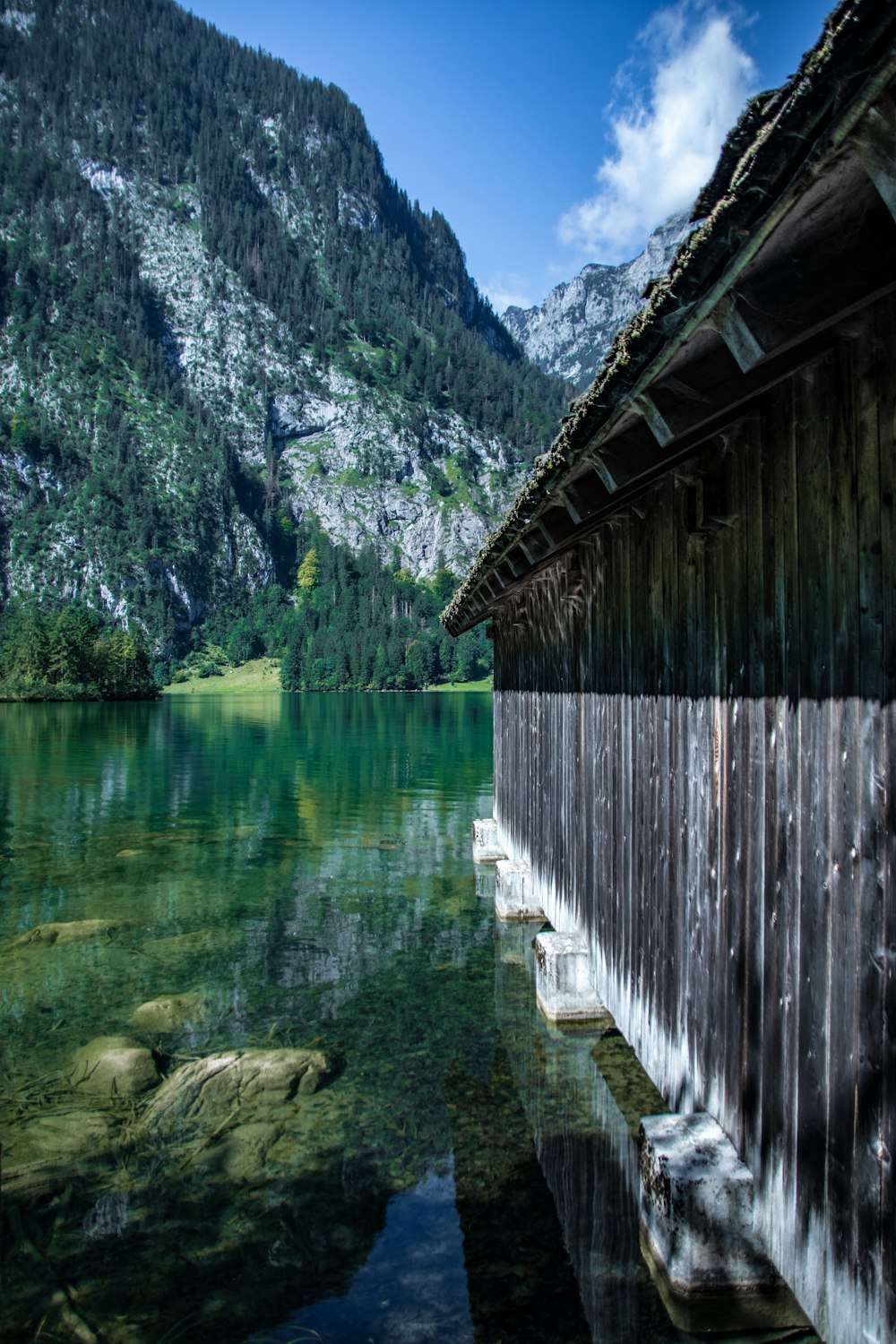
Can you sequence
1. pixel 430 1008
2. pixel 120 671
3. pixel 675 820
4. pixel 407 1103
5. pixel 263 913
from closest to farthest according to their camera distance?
pixel 675 820 → pixel 407 1103 → pixel 430 1008 → pixel 263 913 → pixel 120 671

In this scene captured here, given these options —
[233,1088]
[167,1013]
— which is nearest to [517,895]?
[167,1013]

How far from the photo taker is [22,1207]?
5.19 m

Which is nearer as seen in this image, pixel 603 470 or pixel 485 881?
pixel 603 470

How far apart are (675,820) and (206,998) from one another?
5904 mm

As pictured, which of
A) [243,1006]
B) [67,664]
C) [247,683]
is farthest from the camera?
[247,683]

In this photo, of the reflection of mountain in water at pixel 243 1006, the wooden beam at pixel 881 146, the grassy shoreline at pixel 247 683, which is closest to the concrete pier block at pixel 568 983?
the reflection of mountain in water at pixel 243 1006

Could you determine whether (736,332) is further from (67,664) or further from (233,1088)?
(67,664)

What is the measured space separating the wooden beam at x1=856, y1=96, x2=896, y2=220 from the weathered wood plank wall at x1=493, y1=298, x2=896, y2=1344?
1004mm

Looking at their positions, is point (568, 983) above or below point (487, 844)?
above

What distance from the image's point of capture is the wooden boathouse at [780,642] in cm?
212

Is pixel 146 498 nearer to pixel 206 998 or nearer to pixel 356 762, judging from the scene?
pixel 356 762

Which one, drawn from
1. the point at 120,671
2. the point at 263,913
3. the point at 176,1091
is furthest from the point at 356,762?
the point at 120,671

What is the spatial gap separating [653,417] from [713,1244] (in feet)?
12.0

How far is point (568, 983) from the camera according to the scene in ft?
24.8
